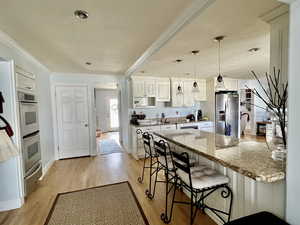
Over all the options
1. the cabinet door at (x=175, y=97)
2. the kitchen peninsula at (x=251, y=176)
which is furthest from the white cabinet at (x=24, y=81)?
the cabinet door at (x=175, y=97)

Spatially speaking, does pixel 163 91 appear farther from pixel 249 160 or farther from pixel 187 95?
pixel 249 160

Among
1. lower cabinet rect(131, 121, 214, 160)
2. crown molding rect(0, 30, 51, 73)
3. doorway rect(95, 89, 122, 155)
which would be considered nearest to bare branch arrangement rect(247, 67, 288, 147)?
lower cabinet rect(131, 121, 214, 160)

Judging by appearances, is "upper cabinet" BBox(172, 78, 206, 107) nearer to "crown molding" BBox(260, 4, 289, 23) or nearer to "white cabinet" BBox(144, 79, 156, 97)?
"white cabinet" BBox(144, 79, 156, 97)

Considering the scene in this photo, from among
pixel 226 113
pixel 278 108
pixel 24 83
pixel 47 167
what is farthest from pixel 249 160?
pixel 226 113

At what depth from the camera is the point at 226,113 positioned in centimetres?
516

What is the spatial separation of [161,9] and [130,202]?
256cm

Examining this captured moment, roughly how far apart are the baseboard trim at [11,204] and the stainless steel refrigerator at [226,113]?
17.1 ft

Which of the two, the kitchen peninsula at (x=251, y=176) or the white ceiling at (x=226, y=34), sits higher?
the white ceiling at (x=226, y=34)

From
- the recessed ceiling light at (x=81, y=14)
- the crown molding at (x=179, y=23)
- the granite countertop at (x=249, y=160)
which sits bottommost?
the granite countertop at (x=249, y=160)

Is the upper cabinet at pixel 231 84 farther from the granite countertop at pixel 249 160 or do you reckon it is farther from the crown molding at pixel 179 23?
the granite countertop at pixel 249 160

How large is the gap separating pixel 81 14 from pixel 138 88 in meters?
2.89

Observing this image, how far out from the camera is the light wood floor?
2024mm

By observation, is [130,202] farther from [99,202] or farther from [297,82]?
[297,82]

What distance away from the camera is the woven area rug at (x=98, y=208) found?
6.48 feet
